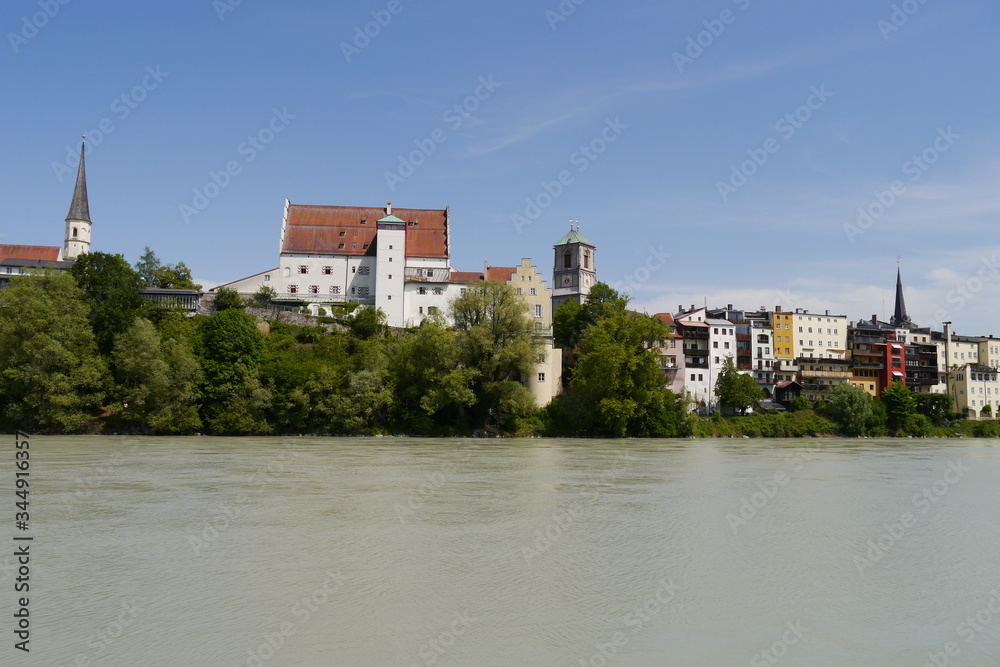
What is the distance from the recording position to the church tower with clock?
10450 centimetres

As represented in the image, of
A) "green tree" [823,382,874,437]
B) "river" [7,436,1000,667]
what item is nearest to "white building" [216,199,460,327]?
"green tree" [823,382,874,437]

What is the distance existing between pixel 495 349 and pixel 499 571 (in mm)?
38248

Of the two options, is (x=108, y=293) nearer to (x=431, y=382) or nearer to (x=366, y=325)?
(x=366, y=325)

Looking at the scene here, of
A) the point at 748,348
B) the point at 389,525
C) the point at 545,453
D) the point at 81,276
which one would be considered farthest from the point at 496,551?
the point at 748,348

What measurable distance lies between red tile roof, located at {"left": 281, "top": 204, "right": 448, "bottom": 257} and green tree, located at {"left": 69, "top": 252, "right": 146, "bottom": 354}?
18.8m

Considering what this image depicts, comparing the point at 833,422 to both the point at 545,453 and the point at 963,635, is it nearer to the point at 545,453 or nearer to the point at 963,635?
the point at 545,453

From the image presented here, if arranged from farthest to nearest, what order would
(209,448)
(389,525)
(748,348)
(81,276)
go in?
1. (748,348)
2. (81,276)
3. (209,448)
4. (389,525)

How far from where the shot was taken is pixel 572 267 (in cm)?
10594

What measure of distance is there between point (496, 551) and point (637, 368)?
3949 cm

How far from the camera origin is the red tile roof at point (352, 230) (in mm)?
70125

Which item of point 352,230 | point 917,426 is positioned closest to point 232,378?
point 352,230

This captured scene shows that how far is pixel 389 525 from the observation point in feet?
52.3

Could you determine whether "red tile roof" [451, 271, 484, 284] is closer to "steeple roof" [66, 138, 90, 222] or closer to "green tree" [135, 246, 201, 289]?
"green tree" [135, 246, 201, 289]

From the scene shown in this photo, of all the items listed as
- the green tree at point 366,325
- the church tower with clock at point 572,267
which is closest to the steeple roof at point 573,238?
the church tower with clock at point 572,267
